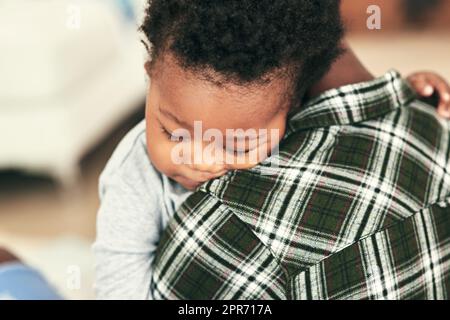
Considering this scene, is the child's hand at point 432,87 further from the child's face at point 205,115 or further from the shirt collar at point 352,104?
the child's face at point 205,115

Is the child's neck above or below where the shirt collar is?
above

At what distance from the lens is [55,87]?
221cm

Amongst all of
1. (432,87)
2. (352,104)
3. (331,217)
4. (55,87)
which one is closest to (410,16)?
(55,87)

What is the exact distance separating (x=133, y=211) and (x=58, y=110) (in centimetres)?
144

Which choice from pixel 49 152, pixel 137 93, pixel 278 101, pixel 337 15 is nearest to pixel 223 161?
pixel 278 101

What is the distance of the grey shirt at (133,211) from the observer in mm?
879

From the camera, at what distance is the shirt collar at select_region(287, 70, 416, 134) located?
80 cm

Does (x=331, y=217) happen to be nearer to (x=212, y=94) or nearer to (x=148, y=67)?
(x=212, y=94)

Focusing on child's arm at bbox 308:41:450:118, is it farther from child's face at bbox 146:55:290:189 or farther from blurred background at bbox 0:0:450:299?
blurred background at bbox 0:0:450:299

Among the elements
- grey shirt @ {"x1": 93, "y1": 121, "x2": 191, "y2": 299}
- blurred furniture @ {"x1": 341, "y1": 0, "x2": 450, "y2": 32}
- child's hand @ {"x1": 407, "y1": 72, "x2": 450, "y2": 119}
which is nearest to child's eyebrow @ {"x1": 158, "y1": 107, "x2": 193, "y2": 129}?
grey shirt @ {"x1": 93, "y1": 121, "x2": 191, "y2": 299}

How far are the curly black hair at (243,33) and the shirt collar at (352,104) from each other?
0.06 meters

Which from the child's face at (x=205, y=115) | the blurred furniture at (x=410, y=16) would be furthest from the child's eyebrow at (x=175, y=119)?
the blurred furniture at (x=410, y=16)

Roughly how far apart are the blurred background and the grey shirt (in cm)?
104
